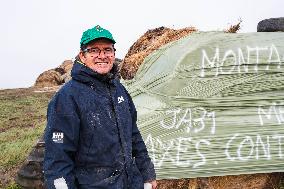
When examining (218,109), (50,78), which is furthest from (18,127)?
(50,78)

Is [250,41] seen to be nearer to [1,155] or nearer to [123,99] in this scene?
[123,99]

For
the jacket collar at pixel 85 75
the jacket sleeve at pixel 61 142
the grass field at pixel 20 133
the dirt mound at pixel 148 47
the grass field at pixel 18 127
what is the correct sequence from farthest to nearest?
1. the grass field at pixel 18 127
2. the dirt mound at pixel 148 47
3. the grass field at pixel 20 133
4. the jacket collar at pixel 85 75
5. the jacket sleeve at pixel 61 142

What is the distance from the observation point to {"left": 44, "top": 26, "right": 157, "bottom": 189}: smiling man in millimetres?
2609

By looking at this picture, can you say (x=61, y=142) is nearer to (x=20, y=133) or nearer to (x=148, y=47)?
(x=148, y=47)

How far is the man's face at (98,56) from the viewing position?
2.81 metres

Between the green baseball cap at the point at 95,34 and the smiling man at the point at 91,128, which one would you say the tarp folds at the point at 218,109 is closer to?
the smiling man at the point at 91,128

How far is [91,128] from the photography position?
2693 mm

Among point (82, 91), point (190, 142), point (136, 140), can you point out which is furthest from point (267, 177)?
point (82, 91)

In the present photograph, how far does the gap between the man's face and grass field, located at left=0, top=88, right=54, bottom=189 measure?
425cm

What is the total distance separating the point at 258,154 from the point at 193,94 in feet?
3.38

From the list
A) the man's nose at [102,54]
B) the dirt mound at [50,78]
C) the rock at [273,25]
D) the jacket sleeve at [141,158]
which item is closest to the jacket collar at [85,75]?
the man's nose at [102,54]

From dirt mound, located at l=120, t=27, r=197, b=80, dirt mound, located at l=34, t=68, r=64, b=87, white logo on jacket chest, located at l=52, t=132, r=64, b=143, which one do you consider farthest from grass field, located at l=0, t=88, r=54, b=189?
white logo on jacket chest, located at l=52, t=132, r=64, b=143

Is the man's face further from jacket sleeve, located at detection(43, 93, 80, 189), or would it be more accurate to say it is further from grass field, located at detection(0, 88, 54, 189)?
grass field, located at detection(0, 88, 54, 189)

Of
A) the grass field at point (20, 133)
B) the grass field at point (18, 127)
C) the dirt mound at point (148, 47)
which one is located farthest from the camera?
the grass field at point (18, 127)
